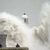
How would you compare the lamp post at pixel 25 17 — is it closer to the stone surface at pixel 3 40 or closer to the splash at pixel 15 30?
the splash at pixel 15 30

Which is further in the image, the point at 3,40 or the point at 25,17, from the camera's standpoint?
the point at 25,17

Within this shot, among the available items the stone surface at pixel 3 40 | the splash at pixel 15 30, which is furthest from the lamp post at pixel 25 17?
the stone surface at pixel 3 40

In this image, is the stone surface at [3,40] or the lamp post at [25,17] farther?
the lamp post at [25,17]

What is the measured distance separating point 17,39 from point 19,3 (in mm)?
936

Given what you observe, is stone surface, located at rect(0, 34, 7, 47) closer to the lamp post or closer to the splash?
Result: the splash

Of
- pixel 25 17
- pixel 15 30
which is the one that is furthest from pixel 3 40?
pixel 25 17

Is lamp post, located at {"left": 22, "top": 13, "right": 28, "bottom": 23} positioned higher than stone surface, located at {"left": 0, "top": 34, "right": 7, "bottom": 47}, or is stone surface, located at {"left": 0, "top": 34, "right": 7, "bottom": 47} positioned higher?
lamp post, located at {"left": 22, "top": 13, "right": 28, "bottom": 23}

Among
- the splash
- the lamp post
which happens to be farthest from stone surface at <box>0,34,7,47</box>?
the lamp post

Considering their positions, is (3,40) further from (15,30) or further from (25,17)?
(25,17)

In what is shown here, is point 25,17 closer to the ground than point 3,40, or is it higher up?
higher up

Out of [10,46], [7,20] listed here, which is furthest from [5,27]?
[10,46]

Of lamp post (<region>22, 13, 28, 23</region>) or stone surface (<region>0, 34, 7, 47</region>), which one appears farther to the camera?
lamp post (<region>22, 13, 28, 23</region>)

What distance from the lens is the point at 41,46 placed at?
4094mm

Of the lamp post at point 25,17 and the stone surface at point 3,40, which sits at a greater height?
the lamp post at point 25,17
